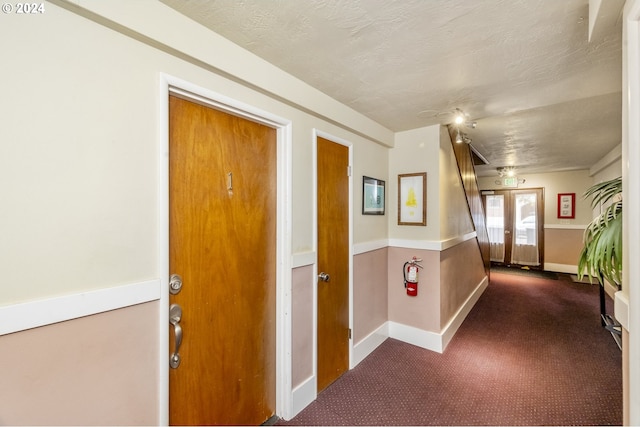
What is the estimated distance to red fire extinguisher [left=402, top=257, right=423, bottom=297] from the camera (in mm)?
2787

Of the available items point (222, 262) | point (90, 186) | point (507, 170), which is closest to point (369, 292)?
point (222, 262)

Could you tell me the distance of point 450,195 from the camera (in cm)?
309

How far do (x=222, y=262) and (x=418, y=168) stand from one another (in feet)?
7.35

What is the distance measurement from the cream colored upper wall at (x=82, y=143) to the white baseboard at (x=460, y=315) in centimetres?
284

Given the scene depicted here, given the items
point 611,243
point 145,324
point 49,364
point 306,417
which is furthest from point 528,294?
point 49,364

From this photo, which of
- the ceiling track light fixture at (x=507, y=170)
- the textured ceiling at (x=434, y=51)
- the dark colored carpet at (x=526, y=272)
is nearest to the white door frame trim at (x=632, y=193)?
the textured ceiling at (x=434, y=51)

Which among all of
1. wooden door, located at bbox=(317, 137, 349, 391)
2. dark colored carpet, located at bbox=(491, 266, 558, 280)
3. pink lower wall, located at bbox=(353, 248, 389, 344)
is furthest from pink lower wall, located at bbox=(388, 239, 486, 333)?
dark colored carpet, located at bbox=(491, 266, 558, 280)

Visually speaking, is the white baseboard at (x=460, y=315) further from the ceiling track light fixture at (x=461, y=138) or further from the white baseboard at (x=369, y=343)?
the ceiling track light fixture at (x=461, y=138)

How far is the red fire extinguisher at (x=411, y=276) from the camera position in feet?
9.14

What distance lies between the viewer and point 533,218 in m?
6.44

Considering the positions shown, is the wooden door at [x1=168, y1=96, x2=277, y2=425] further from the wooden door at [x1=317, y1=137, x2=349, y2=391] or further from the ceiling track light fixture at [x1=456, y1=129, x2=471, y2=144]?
the ceiling track light fixture at [x1=456, y1=129, x2=471, y2=144]

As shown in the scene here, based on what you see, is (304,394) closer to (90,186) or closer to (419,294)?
(419,294)

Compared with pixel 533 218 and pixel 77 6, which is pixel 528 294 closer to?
pixel 533 218

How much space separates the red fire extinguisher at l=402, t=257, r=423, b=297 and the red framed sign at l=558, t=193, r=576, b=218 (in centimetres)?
568
